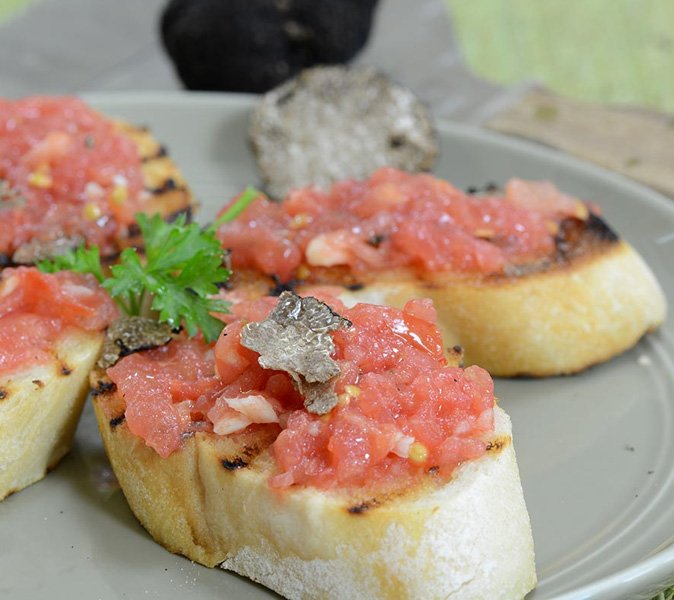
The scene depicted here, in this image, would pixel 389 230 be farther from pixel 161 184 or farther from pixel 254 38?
pixel 254 38

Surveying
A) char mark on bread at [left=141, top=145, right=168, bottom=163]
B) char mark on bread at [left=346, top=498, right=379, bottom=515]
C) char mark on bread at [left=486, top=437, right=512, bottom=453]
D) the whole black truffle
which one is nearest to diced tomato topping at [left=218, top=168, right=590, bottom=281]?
char mark on bread at [left=141, top=145, right=168, bottom=163]

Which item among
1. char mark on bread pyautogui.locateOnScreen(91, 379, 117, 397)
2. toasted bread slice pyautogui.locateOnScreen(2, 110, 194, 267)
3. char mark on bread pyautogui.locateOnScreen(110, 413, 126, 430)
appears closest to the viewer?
char mark on bread pyautogui.locateOnScreen(110, 413, 126, 430)

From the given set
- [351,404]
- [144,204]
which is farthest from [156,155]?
[351,404]

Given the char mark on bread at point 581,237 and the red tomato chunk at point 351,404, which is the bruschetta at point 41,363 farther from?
the char mark on bread at point 581,237

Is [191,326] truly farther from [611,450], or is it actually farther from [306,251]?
[611,450]

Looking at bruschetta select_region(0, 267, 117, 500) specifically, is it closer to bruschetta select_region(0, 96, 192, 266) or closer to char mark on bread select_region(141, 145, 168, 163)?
bruschetta select_region(0, 96, 192, 266)

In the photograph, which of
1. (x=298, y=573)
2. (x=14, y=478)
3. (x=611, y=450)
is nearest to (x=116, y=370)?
(x=14, y=478)
